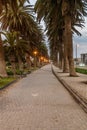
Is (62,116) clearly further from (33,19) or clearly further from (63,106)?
(33,19)

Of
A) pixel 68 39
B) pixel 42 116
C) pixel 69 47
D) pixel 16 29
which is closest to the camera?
pixel 42 116

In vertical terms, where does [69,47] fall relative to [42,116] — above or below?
above

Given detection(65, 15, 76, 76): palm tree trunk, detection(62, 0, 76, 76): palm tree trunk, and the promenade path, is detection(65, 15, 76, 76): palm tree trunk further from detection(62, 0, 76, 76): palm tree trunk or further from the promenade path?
the promenade path

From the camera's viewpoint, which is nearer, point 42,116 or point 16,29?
point 42,116

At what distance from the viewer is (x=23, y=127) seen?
10.5m

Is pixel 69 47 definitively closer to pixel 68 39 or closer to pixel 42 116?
pixel 68 39

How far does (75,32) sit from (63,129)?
5341 centimetres

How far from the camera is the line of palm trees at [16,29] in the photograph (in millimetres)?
38750

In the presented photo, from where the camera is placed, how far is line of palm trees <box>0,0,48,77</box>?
38.8m

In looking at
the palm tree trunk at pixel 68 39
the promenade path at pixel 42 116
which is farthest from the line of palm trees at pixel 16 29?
the promenade path at pixel 42 116

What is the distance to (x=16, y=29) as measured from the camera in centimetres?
6444

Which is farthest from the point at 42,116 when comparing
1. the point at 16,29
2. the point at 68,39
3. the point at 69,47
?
the point at 16,29

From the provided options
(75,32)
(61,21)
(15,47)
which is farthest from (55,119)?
(75,32)

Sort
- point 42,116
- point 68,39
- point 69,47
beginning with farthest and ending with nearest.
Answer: point 68,39, point 69,47, point 42,116
